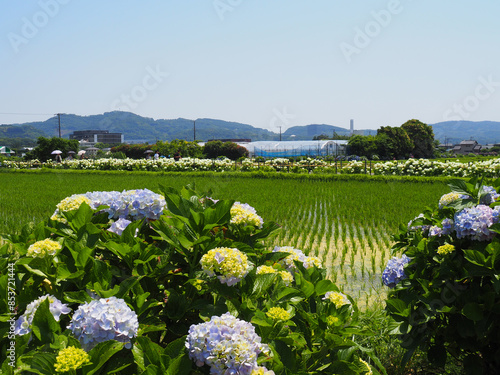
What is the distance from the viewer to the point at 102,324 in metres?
1.21

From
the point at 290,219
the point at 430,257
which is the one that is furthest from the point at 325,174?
the point at 430,257

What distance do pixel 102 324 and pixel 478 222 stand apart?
1987mm

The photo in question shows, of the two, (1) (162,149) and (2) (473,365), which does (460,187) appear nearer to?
(2) (473,365)

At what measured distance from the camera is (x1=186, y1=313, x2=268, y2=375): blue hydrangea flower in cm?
117

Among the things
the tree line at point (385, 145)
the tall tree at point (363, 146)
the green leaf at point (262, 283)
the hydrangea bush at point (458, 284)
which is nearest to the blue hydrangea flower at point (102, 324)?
the green leaf at point (262, 283)

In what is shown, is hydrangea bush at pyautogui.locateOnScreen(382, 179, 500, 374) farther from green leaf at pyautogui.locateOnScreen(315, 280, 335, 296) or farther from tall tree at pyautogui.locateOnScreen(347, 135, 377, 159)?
tall tree at pyautogui.locateOnScreen(347, 135, 377, 159)

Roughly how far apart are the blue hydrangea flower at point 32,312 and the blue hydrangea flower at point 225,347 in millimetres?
495

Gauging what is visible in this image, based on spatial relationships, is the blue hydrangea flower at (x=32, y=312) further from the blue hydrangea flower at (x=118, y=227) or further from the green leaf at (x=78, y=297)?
the blue hydrangea flower at (x=118, y=227)

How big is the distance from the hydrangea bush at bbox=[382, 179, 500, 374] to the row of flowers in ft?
44.3

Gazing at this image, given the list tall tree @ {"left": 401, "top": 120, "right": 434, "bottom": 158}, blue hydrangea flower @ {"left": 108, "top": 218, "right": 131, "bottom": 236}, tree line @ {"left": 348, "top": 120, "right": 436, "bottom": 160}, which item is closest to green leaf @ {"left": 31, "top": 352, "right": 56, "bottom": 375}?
blue hydrangea flower @ {"left": 108, "top": 218, "right": 131, "bottom": 236}

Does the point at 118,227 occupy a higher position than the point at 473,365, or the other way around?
the point at 118,227

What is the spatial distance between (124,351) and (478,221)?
1926 mm

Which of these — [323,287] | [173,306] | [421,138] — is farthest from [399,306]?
[421,138]

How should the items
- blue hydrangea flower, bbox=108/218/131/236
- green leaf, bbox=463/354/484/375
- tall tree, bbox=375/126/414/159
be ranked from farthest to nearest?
tall tree, bbox=375/126/414/159
green leaf, bbox=463/354/484/375
blue hydrangea flower, bbox=108/218/131/236
